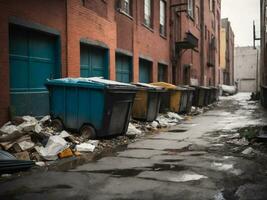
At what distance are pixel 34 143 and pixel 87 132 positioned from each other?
1514mm

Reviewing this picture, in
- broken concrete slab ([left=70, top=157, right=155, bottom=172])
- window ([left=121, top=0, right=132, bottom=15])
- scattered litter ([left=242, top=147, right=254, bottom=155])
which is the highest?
window ([left=121, top=0, right=132, bottom=15])

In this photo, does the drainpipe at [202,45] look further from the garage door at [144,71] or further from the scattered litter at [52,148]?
the scattered litter at [52,148]

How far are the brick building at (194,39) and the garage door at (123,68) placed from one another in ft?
23.1

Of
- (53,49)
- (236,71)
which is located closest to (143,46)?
(53,49)

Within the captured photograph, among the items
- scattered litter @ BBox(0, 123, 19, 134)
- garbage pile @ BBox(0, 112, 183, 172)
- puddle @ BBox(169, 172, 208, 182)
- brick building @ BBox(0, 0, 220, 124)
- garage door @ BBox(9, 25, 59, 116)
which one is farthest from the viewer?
garage door @ BBox(9, 25, 59, 116)

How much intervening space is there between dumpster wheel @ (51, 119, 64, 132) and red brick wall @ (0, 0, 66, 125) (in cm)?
130

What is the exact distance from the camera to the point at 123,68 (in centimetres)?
1564

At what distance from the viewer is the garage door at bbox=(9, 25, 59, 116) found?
870 centimetres

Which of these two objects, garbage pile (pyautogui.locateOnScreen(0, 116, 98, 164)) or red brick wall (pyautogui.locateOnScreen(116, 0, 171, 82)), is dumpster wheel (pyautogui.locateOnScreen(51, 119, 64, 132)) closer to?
garbage pile (pyautogui.locateOnScreen(0, 116, 98, 164))

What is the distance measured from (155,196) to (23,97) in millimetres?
5370

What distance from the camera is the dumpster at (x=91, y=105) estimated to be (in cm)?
843

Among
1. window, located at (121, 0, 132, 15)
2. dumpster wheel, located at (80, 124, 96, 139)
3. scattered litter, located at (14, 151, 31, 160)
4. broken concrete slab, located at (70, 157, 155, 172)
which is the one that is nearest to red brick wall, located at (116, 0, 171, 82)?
window, located at (121, 0, 132, 15)

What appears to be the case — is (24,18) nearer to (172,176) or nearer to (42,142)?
(42,142)

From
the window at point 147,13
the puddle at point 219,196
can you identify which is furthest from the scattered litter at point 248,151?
the window at point 147,13
